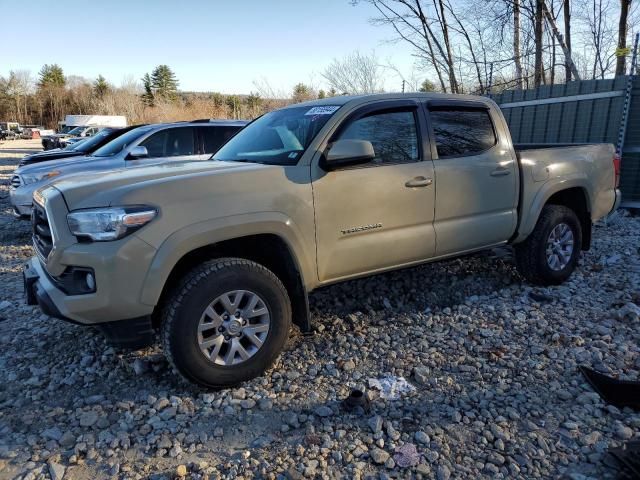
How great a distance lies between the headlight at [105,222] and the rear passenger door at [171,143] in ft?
17.8

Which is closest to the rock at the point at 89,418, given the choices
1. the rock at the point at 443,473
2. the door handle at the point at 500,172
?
the rock at the point at 443,473

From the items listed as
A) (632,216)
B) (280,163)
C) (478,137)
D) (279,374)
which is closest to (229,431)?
(279,374)

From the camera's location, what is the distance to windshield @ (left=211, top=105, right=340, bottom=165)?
11.5 ft

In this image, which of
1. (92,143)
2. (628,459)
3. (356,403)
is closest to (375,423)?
(356,403)

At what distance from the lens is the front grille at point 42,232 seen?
9.88 ft

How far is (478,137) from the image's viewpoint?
4289mm

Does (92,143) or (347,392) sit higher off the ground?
(92,143)

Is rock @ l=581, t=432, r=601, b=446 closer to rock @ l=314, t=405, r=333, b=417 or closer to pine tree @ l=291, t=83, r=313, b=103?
rock @ l=314, t=405, r=333, b=417

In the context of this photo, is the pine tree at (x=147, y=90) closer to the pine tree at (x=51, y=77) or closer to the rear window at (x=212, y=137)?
the pine tree at (x=51, y=77)

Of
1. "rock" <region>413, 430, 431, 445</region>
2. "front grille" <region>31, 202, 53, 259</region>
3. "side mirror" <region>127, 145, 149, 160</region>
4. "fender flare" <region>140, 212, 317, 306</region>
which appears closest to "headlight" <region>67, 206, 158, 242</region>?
"fender flare" <region>140, 212, 317, 306</region>

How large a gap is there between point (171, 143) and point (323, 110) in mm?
5048

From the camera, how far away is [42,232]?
3.12 meters

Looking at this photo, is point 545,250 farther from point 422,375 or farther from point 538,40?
point 538,40

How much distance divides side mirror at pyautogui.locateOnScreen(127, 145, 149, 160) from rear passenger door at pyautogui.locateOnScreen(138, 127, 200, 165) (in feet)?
1.32
